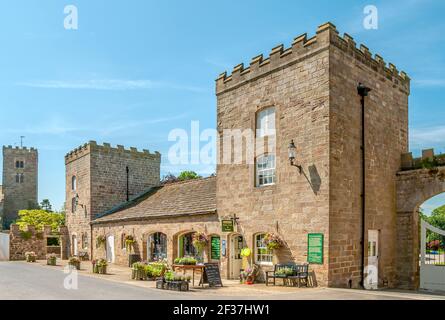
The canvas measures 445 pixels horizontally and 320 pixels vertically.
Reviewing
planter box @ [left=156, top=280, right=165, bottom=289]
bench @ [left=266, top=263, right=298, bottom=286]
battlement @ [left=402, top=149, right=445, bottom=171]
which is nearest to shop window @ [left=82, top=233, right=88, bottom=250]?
planter box @ [left=156, top=280, right=165, bottom=289]

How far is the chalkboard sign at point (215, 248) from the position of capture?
18375 millimetres

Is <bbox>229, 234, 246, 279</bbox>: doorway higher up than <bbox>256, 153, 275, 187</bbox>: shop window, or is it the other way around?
<bbox>256, 153, 275, 187</bbox>: shop window

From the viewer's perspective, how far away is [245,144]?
57.1 ft

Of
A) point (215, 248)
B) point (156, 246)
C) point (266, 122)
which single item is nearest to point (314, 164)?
point (266, 122)

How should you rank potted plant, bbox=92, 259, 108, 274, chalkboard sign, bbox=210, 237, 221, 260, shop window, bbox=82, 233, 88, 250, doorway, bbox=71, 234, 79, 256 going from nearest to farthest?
chalkboard sign, bbox=210, 237, 221, 260 → potted plant, bbox=92, 259, 108, 274 → shop window, bbox=82, 233, 88, 250 → doorway, bbox=71, 234, 79, 256

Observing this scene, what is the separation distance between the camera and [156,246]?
77.5 feet

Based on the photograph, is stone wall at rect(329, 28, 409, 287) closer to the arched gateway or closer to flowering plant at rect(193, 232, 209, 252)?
the arched gateway

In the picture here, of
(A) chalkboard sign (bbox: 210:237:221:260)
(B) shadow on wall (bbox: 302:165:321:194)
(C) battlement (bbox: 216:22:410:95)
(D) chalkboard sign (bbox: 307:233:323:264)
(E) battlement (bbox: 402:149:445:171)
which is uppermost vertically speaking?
(C) battlement (bbox: 216:22:410:95)

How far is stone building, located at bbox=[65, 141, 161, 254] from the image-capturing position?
100ft

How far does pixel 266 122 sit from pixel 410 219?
669cm

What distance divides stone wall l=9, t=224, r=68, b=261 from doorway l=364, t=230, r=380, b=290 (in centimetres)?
2512

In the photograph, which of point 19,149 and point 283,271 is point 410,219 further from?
point 19,149

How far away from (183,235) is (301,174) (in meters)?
8.55

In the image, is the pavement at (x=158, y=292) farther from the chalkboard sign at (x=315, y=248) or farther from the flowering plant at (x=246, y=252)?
the flowering plant at (x=246, y=252)
